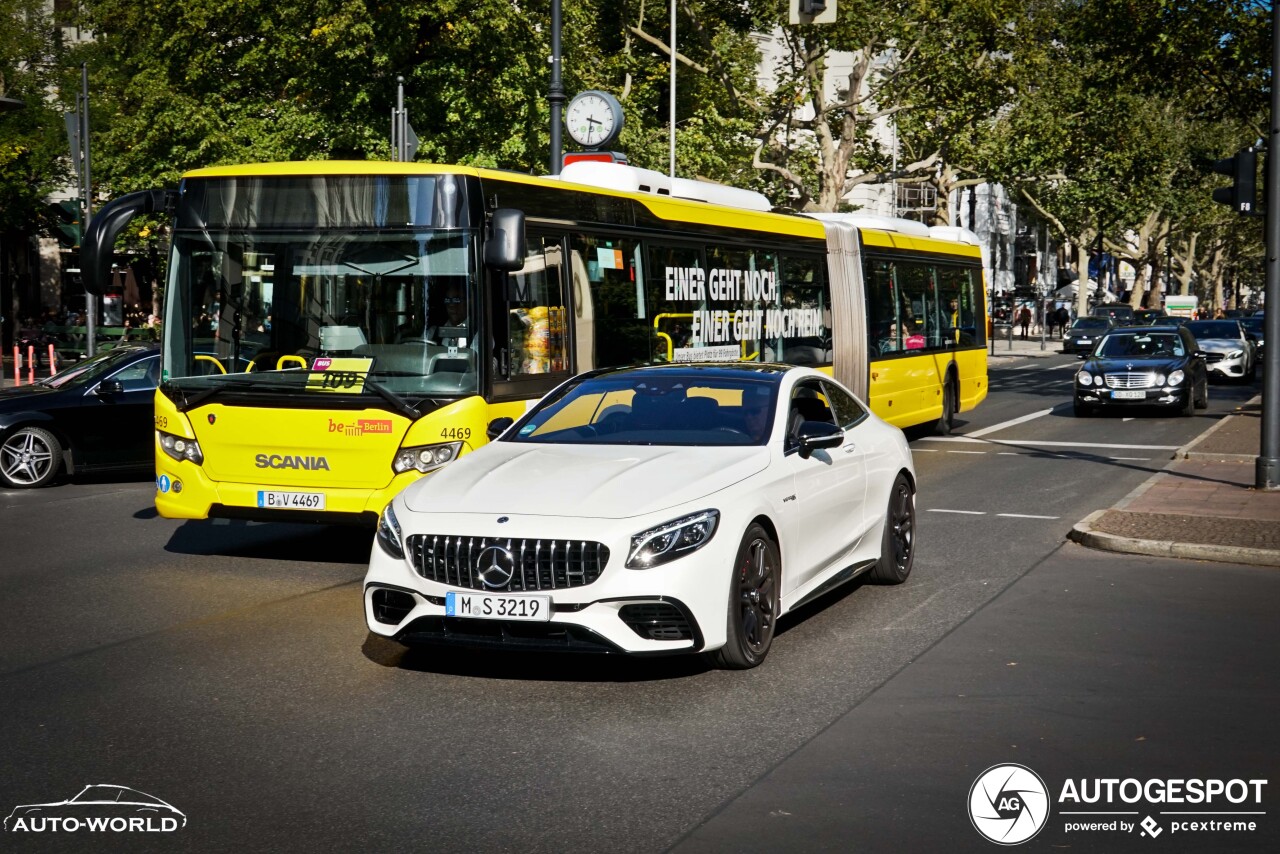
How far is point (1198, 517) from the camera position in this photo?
1246cm

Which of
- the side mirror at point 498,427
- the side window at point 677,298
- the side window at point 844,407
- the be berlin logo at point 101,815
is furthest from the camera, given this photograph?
the side window at point 677,298

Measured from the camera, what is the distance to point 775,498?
7645mm

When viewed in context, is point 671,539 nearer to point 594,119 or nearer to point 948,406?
point 948,406

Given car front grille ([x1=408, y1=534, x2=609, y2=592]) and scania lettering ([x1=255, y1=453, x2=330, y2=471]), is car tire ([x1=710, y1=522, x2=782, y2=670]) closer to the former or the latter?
car front grille ([x1=408, y1=534, x2=609, y2=592])

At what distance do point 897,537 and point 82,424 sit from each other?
9.47 metres

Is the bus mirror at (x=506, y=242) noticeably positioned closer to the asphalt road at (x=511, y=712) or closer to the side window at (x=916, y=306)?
the asphalt road at (x=511, y=712)

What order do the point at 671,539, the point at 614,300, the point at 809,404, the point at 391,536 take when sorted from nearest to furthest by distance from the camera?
the point at 671,539
the point at 391,536
the point at 809,404
the point at 614,300

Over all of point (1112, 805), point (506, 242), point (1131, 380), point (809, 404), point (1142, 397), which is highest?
point (506, 242)

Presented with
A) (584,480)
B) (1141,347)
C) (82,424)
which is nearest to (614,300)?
(584,480)

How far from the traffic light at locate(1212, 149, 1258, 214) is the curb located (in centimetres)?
487

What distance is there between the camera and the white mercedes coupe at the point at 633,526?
682 cm

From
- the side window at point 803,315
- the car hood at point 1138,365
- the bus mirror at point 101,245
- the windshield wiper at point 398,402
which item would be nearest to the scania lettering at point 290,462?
the windshield wiper at point 398,402

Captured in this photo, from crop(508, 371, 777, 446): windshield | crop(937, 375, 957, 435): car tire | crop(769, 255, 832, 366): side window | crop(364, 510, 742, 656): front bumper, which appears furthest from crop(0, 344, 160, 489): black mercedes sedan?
crop(937, 375, 957, 435): car tire

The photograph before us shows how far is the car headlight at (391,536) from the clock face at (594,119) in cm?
1629
